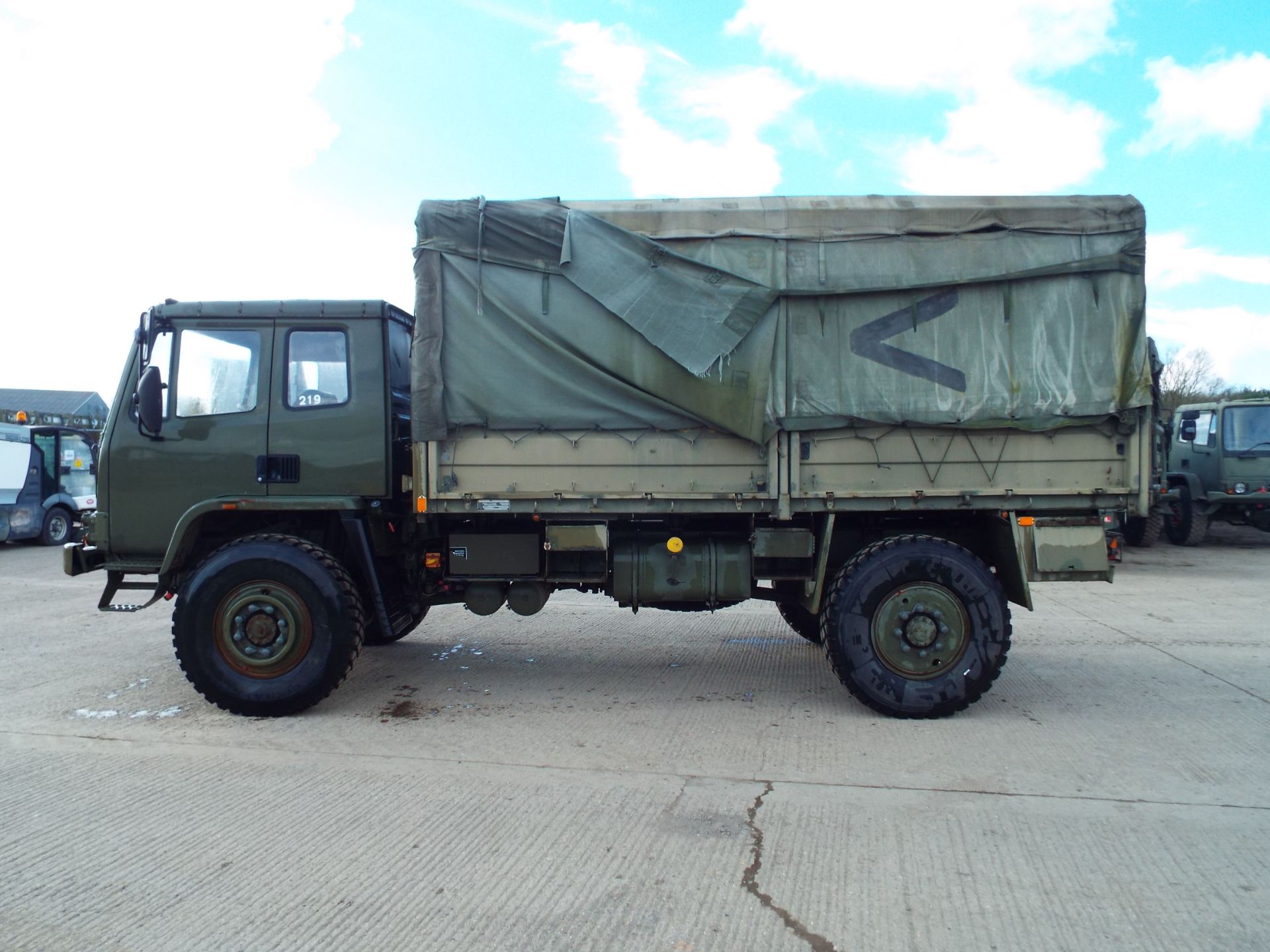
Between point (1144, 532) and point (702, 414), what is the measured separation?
517 inches

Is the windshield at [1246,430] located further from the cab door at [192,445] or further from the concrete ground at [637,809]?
the cab door at [192,445]

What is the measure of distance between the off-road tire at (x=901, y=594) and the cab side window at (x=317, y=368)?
364cm

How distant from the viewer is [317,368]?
574cm

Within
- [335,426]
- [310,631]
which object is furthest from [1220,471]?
[310,631]

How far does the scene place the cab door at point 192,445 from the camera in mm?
5656

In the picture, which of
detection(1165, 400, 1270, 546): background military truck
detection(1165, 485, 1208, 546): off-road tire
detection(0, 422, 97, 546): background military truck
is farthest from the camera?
detection(0, 422, 97, 546): background military truck

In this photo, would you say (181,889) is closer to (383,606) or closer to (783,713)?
(383,606)

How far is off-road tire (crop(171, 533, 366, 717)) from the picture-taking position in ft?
17.8

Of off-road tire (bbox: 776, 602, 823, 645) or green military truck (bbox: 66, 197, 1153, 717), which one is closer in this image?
green military truck (bbox: 66, 197, 1153, 717)

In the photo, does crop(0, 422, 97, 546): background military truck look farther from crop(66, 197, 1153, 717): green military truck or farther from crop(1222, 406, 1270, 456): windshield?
crop(1222, 406, 1270, 456): windshield

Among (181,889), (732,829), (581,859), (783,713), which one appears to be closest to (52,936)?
(181,889)

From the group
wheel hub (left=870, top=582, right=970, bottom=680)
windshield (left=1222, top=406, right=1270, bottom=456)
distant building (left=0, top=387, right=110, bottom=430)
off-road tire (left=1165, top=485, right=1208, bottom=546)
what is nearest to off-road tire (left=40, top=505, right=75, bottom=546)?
wheel hub (left=870, top=582, right=970, bottom=680)

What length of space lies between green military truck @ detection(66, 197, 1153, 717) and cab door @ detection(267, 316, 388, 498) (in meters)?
0.02

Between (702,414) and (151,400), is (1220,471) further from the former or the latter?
(151,400)
